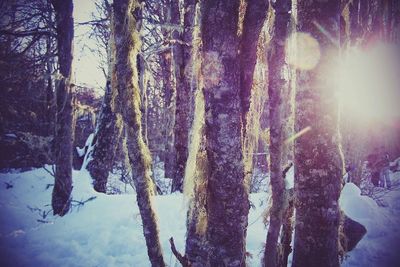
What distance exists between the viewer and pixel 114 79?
3822 mm

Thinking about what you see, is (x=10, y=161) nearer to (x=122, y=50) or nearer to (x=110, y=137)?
(x=110, y=137)

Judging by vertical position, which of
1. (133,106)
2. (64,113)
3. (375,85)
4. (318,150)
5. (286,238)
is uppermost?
(375,85)

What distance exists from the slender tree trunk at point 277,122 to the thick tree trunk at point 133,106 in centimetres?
151

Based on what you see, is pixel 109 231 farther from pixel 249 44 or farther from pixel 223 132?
pixel 249 44

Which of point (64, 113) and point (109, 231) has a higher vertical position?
point (64, 113)

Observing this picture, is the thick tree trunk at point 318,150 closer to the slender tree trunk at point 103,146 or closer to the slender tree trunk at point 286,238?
the slender tree trunk at point 286,238

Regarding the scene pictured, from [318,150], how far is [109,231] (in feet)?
15.9

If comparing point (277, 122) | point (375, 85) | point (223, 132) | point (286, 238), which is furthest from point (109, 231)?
point (375, 85)

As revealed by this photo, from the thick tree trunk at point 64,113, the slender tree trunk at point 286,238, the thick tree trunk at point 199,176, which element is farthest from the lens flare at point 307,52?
the thick tree trunk at point 64,113

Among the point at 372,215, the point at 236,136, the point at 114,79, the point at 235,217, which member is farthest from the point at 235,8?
the point at 372,215

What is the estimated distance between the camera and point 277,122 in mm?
3816

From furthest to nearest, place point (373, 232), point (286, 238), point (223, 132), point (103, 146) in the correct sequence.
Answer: point (103, 146) < point (373, 232) < point (286, 238) < point (223, 132)

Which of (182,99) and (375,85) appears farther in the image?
(375,85)

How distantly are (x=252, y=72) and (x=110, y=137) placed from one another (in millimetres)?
6174
